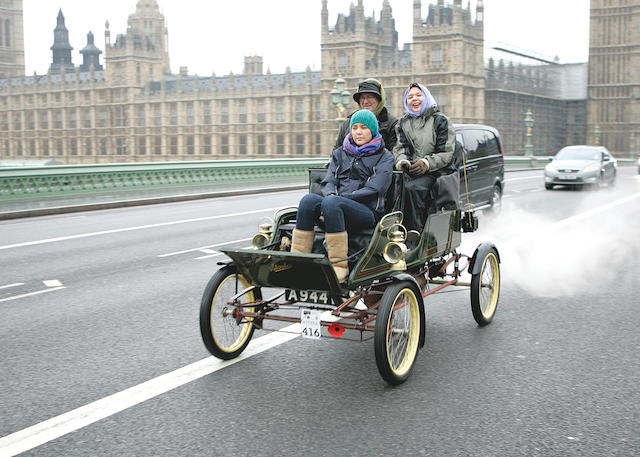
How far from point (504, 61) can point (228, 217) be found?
225 ft

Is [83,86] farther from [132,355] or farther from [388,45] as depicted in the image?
[132,355]

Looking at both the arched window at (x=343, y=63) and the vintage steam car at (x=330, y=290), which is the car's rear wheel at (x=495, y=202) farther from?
the arched window at (x=343, y=63)

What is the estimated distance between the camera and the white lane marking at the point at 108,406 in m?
3.68

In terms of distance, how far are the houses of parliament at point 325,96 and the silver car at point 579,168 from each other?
46330 mm

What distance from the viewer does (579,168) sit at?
2392 cm

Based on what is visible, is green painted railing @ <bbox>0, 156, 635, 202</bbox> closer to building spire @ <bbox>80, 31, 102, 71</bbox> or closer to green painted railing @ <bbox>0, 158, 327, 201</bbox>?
green painted railing @ <bbox>0, 158, 327, 201</bbox>

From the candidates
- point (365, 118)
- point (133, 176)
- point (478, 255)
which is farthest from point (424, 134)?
point (133, 176)

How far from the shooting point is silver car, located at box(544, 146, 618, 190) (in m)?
23.7

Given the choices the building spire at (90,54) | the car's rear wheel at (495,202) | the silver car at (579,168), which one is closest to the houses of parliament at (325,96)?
the building spire at (90,54)

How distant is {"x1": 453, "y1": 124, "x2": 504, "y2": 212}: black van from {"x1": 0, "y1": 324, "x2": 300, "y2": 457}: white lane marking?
9.80m

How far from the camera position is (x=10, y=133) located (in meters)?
114

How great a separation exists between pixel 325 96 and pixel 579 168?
63649 mm

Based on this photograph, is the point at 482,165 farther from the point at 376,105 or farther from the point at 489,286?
the point at 376,105

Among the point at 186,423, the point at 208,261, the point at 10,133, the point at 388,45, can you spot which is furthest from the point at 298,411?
the point at 10,133
